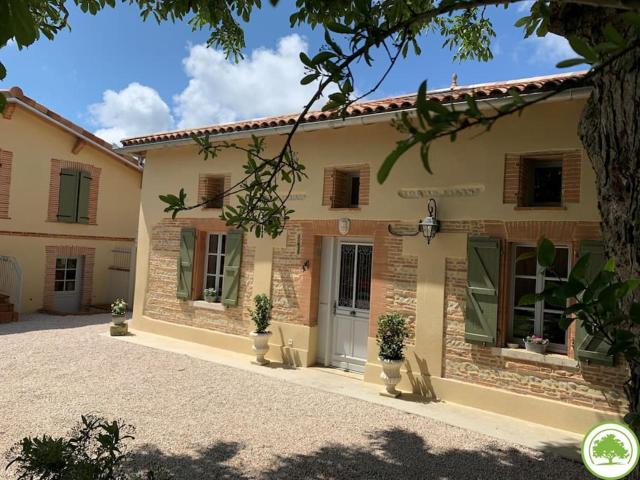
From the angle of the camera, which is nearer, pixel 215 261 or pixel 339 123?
Answer: pixel 339 123

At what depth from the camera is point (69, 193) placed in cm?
1349

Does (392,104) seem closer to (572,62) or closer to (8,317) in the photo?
(572,62)

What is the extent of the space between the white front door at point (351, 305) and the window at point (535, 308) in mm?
2264

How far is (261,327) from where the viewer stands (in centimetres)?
796

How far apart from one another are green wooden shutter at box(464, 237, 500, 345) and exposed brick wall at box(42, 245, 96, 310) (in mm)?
11907

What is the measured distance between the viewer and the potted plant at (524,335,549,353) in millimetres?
5699

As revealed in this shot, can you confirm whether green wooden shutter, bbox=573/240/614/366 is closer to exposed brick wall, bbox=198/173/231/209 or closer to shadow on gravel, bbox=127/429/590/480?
shadow on gravel, bbox=127/429/590/480

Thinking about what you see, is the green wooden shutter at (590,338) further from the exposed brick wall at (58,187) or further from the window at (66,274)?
the window at (66,274)

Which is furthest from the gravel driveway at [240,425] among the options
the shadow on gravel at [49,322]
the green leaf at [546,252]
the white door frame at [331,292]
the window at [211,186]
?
the green leaf at [546,252]

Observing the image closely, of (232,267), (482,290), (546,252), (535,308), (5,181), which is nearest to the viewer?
(546,252)

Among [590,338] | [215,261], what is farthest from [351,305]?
[590,338]

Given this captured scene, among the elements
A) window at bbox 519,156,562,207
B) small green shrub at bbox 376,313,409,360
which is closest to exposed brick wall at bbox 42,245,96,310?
small green shrub at bbox 376,313,409,360

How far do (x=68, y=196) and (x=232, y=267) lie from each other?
7.67 metres

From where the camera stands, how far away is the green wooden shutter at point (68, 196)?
43.7ft
